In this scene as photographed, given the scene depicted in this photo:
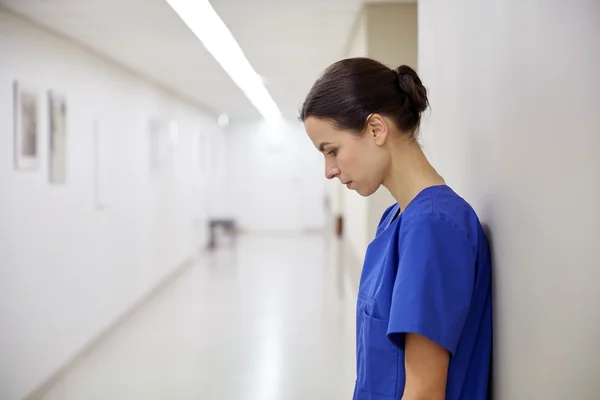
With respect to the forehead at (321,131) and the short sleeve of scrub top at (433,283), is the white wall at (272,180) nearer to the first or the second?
the forehead at (321,131)

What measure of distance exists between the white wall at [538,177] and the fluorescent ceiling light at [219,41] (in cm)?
358

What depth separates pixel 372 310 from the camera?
Result: 1571mm

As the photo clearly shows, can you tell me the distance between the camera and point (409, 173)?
5.24 ft

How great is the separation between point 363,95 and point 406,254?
1.31 feet

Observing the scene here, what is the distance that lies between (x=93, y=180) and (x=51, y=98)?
53.2 inches

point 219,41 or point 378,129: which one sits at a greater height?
point 219,41

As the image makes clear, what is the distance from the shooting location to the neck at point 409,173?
1.58 metres

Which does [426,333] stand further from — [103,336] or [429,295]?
[103,336]

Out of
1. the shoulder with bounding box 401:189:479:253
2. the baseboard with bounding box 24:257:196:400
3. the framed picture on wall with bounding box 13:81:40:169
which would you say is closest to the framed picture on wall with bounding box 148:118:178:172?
the baseboard with bounding box 24:257:196:400

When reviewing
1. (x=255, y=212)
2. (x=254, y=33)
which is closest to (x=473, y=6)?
(x=254, y=33)

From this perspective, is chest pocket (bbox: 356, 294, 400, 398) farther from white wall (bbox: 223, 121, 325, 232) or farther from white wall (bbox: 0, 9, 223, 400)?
white wall (bbox: 223, 121, 325, 232)

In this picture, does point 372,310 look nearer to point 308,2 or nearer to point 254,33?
point 308,2

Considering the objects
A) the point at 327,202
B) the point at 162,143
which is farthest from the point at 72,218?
the point at 327,202

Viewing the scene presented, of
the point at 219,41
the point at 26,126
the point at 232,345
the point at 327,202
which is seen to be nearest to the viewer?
the point at 26,126
